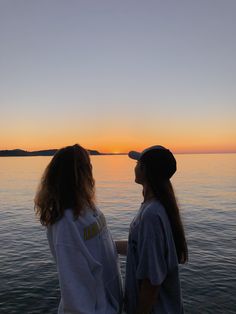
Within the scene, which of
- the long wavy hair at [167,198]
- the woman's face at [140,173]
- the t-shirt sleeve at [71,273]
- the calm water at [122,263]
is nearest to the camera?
the t-shirt sleeve at [71,273]

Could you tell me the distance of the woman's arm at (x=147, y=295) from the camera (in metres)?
3.26

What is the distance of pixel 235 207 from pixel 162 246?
3250cm

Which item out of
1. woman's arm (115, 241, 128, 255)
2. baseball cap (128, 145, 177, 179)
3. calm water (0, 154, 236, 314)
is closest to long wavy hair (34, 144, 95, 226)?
baseball cap (128, 145, 177, 179)

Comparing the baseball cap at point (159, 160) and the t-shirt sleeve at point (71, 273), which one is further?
the baseball cap at point (159, 160)

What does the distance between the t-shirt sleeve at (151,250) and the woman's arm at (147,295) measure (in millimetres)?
64

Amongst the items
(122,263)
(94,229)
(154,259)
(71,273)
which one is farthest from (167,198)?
(122,263)

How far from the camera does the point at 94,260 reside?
3203 mm

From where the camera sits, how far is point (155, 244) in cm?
321

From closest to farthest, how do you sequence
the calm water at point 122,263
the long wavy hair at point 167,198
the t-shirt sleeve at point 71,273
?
the t-shirt sleeve at point 71,273
the long wavy hair at point 167,198
the calm water at point 122,263

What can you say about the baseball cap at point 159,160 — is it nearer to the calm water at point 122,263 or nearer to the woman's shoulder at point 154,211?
the woman's shoulder at point 154,211

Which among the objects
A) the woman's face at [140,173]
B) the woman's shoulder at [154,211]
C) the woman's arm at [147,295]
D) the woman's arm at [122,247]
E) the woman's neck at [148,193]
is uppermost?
the woman's face at [140,173]

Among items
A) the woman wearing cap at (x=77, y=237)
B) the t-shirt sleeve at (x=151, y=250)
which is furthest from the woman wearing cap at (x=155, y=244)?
the woman wearing cap at (x=77, y=237)

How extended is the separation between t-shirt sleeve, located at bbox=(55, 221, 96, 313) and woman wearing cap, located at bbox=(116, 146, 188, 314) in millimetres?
547

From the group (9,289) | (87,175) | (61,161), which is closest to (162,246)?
(87,175)
